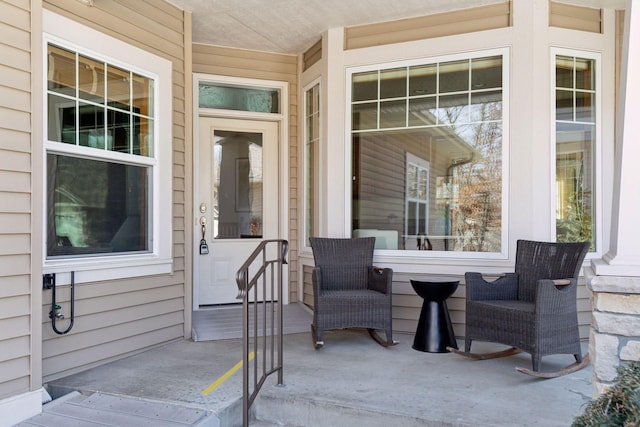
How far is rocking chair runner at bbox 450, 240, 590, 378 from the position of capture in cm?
298

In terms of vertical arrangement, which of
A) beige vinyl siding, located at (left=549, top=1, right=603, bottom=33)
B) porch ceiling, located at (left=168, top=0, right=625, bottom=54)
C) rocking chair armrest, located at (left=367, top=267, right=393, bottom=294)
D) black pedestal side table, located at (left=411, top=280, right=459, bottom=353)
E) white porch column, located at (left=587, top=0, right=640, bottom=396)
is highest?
porch ceiling, located at (left=168, top=0, right=625, bottom=54)

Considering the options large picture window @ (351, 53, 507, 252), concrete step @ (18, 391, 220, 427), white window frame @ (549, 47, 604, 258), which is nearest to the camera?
concrete step @ (18, 391, 220, 427)

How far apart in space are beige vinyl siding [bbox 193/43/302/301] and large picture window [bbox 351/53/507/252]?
886mm

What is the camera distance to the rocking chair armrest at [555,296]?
117 inches

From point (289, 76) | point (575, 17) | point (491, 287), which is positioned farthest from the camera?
point (289, 76)

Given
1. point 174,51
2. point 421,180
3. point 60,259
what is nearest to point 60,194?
point 60,259

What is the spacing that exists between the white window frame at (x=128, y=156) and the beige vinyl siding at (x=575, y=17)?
10.5ft

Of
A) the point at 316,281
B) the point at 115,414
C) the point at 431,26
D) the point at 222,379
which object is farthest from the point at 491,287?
the point at 115,414

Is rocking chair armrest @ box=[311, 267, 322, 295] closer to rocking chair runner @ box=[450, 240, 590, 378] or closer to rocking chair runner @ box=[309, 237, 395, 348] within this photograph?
rocking chair runner @ box=[309, 237, 395, 348]

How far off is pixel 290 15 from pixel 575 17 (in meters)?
2.41

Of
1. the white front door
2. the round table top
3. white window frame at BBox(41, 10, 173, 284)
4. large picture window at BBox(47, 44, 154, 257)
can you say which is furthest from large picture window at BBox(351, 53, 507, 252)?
large picture window at BBox(47, 44, 154, 257)

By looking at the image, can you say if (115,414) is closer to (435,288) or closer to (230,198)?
(435,288)

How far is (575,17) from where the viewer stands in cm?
396

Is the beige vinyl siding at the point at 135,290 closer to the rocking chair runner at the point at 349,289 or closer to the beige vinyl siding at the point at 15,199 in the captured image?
the beige vinyl siding at the point at 15,199
